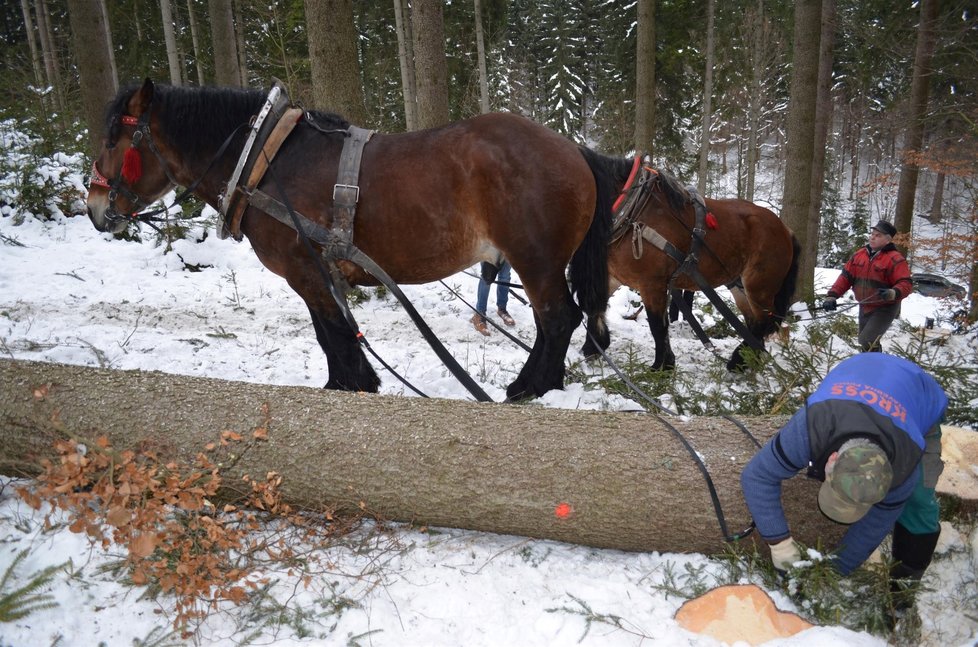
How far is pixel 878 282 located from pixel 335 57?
612cm

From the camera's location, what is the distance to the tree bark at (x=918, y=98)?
1003cm

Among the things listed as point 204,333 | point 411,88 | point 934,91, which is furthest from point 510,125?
point 934,91

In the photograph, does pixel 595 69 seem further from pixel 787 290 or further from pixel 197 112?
pixel 197 112

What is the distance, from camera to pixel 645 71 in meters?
8.95

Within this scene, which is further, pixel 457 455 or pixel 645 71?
pixel 645 71

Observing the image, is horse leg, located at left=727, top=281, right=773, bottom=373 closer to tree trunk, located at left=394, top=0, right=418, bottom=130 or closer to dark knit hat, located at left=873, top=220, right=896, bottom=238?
dark knit hat, located at left=873, top=220, right=896, bottom=238

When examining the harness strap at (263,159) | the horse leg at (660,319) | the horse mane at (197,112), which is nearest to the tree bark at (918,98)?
the horse leg at (660,319)

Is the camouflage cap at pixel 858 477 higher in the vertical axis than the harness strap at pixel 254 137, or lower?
lower

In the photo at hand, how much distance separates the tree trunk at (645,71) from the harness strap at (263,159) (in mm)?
6792

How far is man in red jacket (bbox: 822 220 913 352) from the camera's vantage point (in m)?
5.27

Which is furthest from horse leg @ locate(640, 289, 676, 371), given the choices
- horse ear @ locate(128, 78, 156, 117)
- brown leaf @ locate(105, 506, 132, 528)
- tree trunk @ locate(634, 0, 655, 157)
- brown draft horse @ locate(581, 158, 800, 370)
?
tree trunk @ locate(634, 0, 655, 157)

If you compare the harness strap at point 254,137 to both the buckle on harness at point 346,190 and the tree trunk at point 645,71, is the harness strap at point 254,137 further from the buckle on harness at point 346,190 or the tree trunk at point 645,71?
the tree trunk at point 645,71

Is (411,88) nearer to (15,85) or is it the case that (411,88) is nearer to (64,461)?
(15,85)

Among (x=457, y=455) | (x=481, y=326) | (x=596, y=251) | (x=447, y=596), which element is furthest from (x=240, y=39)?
(x=447, y=596)
